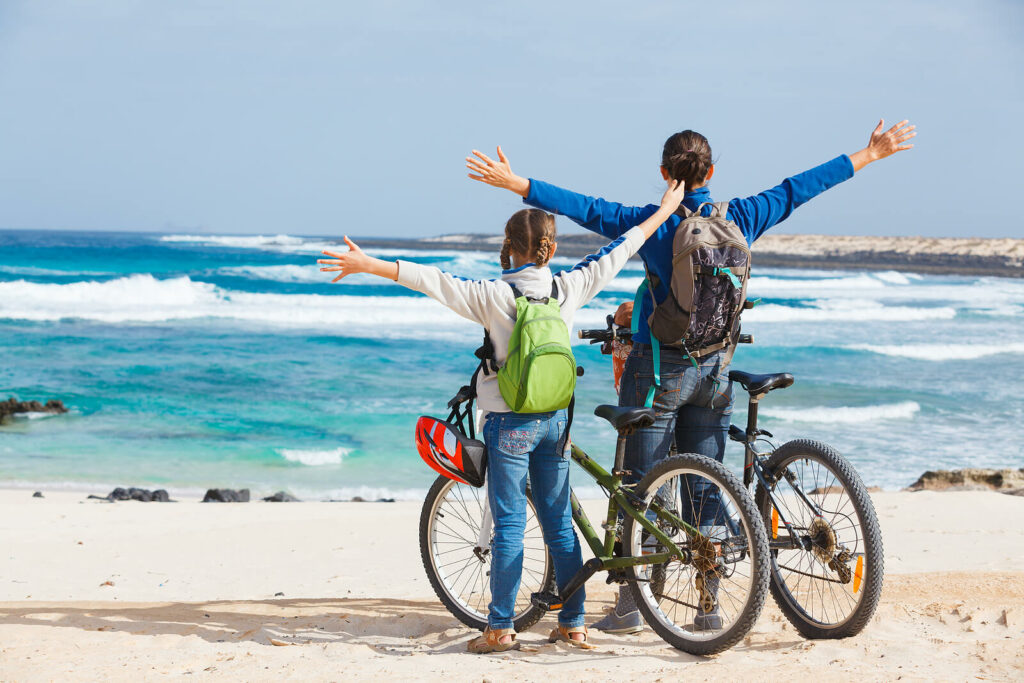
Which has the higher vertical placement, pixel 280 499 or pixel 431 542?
pixel 431 542

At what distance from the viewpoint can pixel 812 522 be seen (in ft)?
11.4

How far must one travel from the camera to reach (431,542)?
13.6 feet

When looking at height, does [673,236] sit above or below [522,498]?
above

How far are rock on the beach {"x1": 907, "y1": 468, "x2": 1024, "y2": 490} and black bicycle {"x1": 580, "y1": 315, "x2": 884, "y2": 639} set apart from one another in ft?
16.1

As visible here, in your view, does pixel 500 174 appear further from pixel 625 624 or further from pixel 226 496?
pixel 226 496

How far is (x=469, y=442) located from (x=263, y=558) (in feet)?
9.90

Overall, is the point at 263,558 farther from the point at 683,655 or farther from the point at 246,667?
the point at 683,655

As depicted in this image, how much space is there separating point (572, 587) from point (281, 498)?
4987mm

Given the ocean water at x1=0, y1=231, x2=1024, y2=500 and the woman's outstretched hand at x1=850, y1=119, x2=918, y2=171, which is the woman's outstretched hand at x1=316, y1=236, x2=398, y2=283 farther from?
the ocean water at x1=0, y1=231, x2=1024, y2=500

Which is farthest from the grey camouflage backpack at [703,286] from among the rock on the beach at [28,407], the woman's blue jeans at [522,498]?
the rock on the beach at [28,407]

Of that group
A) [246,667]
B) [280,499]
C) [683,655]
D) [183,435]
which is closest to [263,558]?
[280,499]

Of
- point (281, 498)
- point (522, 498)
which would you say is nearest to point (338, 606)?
point (522, 498)

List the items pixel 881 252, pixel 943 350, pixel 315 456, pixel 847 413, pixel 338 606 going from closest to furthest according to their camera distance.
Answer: pixel 338 606 → pixel 315 456 → pixel 847 413 → pixel 943 350 → pixel 881 252

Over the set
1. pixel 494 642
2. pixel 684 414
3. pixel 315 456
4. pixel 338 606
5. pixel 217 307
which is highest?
pixel 684 414
